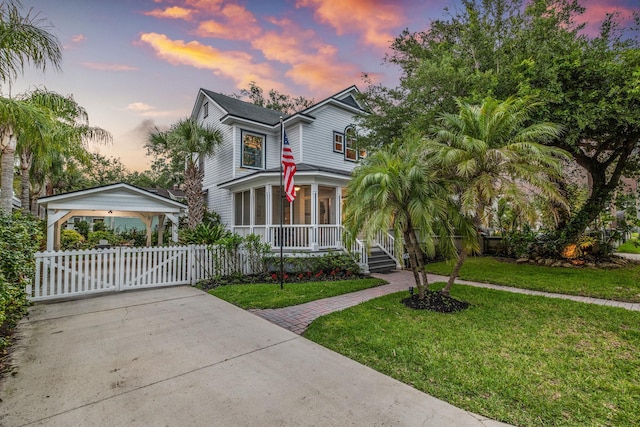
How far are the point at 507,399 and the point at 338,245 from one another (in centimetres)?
830

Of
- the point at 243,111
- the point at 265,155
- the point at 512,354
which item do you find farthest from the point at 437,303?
the point at 243,111

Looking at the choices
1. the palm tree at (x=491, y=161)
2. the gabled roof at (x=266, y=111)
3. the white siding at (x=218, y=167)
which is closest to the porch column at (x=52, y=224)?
the white siding at (x=218, y=167)

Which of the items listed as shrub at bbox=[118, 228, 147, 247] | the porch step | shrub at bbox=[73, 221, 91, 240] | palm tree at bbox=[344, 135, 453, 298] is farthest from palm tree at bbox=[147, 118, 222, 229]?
shrub at bbox=[73, 221, 91, 240]

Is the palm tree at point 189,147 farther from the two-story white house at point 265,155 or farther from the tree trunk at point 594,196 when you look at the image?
the tree trunk at point 594,196

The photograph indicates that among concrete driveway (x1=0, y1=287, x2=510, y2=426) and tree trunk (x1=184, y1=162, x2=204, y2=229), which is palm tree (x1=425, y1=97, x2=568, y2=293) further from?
tree trunk (x1=184, y1=162, x2=204, y2=229)

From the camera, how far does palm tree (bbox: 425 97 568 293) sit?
202 inches

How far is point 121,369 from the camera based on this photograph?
132 inches

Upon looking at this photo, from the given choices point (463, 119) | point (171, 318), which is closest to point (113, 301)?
point (171, 318)

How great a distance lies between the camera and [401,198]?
5320 mm

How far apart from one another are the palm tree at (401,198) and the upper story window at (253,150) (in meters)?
9.15

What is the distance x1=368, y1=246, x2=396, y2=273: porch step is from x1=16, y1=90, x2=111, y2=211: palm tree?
33.3 ft

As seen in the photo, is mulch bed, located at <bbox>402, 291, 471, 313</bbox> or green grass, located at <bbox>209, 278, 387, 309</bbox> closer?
mulch bed, located at <bbox>402, 291, 471, 313</bbox>

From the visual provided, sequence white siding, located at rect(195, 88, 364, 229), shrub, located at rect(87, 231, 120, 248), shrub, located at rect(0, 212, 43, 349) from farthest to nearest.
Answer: shrub, located at rect(87, 231, 120, 248), white siding, located at rect(195, 88, 364, 229), shrub, located at rect(0, 212, 43, 349)

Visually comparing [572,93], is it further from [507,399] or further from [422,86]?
[507,399]
